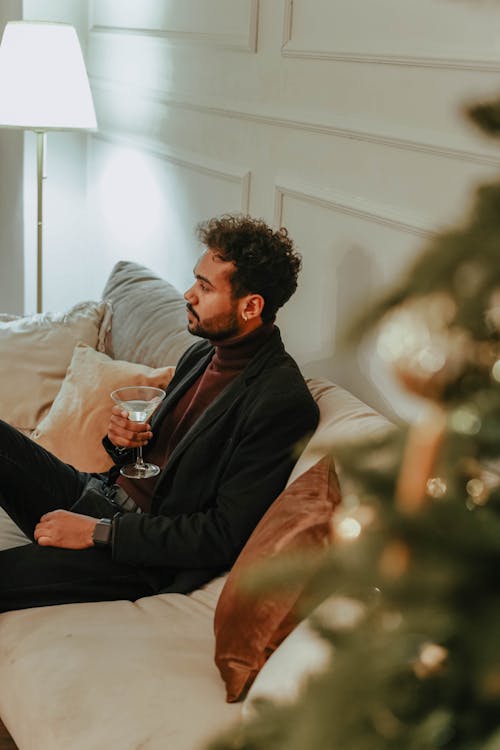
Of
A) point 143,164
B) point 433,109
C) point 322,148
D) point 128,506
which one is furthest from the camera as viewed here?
point 143,164

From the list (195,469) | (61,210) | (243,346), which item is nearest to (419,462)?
(195,469)

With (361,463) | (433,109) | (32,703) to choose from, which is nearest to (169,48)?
(433,109)

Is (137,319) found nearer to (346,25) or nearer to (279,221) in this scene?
(279,221)

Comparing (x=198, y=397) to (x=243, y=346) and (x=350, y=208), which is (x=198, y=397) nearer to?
(x=243, y=346)

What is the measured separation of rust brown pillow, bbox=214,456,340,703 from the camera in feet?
4.73

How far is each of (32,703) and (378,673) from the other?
1.32 metres

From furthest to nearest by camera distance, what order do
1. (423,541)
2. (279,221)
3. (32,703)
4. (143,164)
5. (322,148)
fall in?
(143,164)
(279,221)
(322,148)
(32,703)
(423,541)

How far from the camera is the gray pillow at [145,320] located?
2.66 m

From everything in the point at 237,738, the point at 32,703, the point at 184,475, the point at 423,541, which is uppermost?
the point at 423,541

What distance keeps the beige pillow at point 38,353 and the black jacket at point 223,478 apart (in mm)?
796

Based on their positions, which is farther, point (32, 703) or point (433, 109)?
point (433, 109)

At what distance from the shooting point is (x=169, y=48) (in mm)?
3320

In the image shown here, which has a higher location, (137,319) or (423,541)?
(423,541)

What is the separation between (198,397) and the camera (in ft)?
7.20
